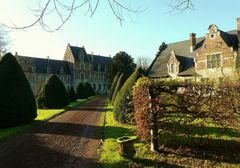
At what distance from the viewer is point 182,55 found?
41344 mm

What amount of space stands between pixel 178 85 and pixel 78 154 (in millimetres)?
4335

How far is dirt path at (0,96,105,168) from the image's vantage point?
9555 mm

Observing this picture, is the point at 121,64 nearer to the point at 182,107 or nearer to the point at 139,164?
the point at 182,107

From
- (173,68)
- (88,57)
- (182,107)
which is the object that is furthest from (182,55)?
(88,57)

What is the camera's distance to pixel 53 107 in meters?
31.0

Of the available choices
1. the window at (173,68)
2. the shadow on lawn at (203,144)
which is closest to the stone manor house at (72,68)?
the window at (173,68)

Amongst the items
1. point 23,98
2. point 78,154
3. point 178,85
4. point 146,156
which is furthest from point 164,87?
point 23,98

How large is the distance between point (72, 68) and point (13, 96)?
6756 centimetres

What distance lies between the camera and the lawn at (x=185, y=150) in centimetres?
920

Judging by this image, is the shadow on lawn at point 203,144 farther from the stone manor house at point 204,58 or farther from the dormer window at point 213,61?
the dormer window at point 213,61

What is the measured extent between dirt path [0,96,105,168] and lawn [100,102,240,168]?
2.20 feet

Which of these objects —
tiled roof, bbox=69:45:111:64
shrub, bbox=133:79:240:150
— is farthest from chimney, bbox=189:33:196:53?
tiled roof, bbox=69:45:111:64

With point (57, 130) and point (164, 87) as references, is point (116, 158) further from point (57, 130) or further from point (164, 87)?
→ point (57, 130)

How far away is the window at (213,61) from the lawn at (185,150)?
2273 cm
